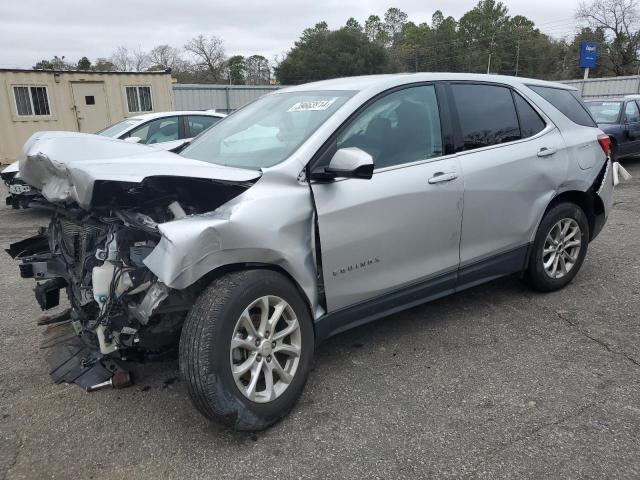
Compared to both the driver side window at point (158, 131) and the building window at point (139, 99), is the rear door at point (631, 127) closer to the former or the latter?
the driver side window at point (158, 131)

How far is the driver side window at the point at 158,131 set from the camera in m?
7.85

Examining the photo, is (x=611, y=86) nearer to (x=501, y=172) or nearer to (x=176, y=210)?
(x=501, y=172)

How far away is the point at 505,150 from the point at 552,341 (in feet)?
4.64

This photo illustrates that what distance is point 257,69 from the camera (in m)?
66.8

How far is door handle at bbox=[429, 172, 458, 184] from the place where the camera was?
10.9 ft

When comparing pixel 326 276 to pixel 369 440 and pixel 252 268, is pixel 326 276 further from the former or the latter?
pixel 369 440

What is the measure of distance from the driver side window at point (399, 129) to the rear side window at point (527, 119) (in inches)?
36.2

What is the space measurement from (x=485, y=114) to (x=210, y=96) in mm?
17190

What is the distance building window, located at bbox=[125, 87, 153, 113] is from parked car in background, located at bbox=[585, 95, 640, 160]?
1290cm

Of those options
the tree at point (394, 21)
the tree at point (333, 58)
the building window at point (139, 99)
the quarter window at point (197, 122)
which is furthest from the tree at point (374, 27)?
the quarter window at point (197, 122)

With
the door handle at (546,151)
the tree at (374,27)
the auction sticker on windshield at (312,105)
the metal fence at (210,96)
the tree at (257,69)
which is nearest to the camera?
the auction sticker on windshield at (312,105)

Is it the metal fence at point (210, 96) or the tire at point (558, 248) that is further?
the metal fence at point (210, 96)

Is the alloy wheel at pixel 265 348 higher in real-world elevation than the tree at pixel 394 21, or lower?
lower

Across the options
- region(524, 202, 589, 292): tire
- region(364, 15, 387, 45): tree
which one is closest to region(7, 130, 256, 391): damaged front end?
region(524, 202, 589, 292): tire
